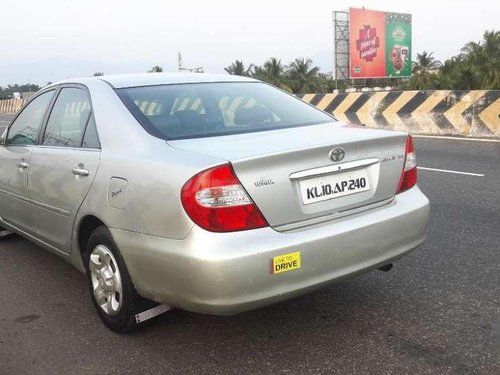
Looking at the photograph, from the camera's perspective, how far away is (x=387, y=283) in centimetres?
372

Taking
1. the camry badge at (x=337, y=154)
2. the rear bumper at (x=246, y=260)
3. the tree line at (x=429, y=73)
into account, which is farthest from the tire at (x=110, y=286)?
the tree line at (x=429, y=73)

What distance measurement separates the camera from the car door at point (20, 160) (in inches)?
158

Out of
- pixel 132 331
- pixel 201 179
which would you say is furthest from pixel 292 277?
pixel 132 331

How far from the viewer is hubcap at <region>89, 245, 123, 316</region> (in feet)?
9.98

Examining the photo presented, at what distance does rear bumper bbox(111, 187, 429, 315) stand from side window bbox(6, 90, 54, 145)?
1.57m

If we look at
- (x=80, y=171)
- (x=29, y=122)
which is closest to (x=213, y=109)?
(x=80, y=171)

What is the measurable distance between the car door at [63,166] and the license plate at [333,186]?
1222 millimetres

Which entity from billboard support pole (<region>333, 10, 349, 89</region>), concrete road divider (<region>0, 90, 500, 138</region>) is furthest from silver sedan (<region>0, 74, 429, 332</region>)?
billboard support pole (<region>333, 10, 349, 89</region>)

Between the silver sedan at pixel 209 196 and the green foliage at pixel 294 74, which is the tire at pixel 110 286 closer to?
the silver sedan at pixel 209 196

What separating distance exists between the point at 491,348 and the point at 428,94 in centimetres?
1018

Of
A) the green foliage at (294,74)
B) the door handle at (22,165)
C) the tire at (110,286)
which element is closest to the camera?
the tire at (110,286)

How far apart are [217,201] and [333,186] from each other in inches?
25.0

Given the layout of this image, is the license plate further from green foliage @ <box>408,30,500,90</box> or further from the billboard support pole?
the billboard support pole

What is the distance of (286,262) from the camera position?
8.52ft
